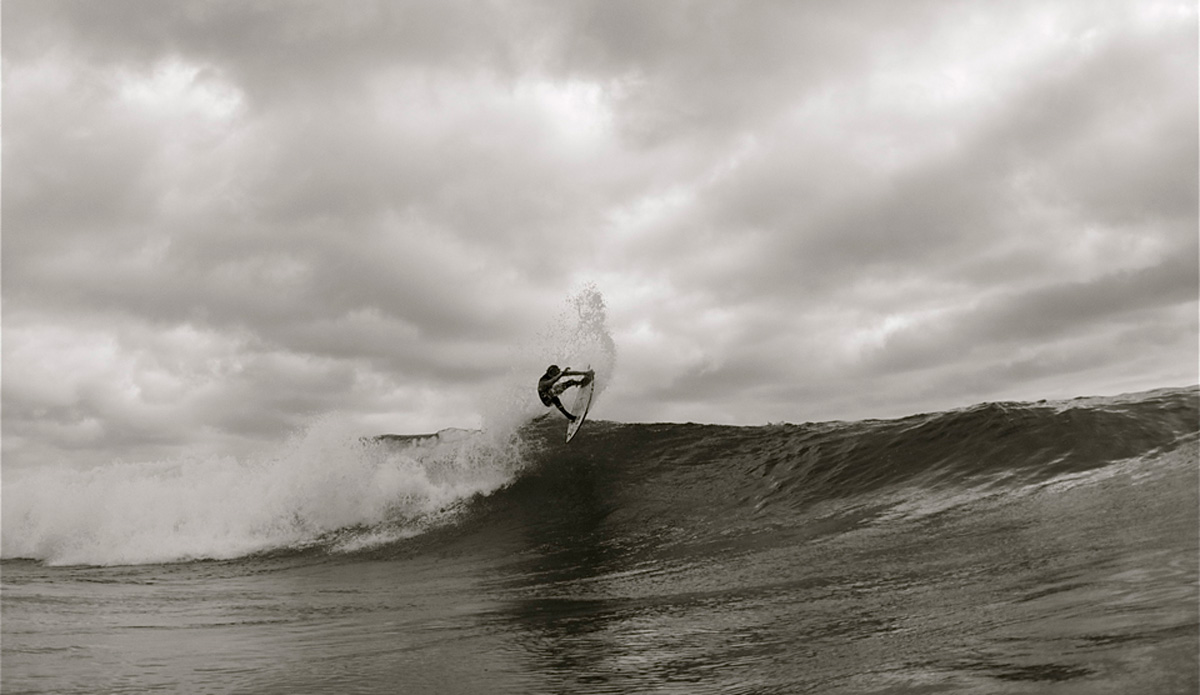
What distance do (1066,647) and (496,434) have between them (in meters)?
15.0

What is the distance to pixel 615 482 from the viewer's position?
15172 millimetres

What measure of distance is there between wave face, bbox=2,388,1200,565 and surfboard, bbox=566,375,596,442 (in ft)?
2.59

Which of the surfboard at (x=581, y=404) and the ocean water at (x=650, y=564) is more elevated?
the surfboard at (x=581, y=404)

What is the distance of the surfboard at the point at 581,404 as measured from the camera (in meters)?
15.9

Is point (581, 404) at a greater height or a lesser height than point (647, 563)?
greater

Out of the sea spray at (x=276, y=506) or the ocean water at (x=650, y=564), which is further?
the sea spray at (x=276, y=506)

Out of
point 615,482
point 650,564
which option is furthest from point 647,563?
point 615,482

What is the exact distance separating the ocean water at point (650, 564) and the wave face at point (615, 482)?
0.07 meters

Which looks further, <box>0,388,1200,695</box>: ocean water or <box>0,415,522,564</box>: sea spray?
<box>0,415,522,564</box>: sea spray

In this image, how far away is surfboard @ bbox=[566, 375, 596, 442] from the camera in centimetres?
1592

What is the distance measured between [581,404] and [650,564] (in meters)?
7.82

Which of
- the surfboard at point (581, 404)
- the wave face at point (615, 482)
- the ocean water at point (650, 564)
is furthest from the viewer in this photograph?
the surfboard at point (581, 404)

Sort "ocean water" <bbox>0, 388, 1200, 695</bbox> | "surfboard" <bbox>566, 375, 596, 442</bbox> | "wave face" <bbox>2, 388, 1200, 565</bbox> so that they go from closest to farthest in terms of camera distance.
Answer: "ocean water" <bbox>0, 388, 1200, 695</bbox> < "wave face" <bbox>2, 388, 1200, 565</bbox> < "surfboard" <bbox>566, 375, 596, 442</bbox>

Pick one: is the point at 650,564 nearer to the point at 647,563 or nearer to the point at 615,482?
the point at 647,563
